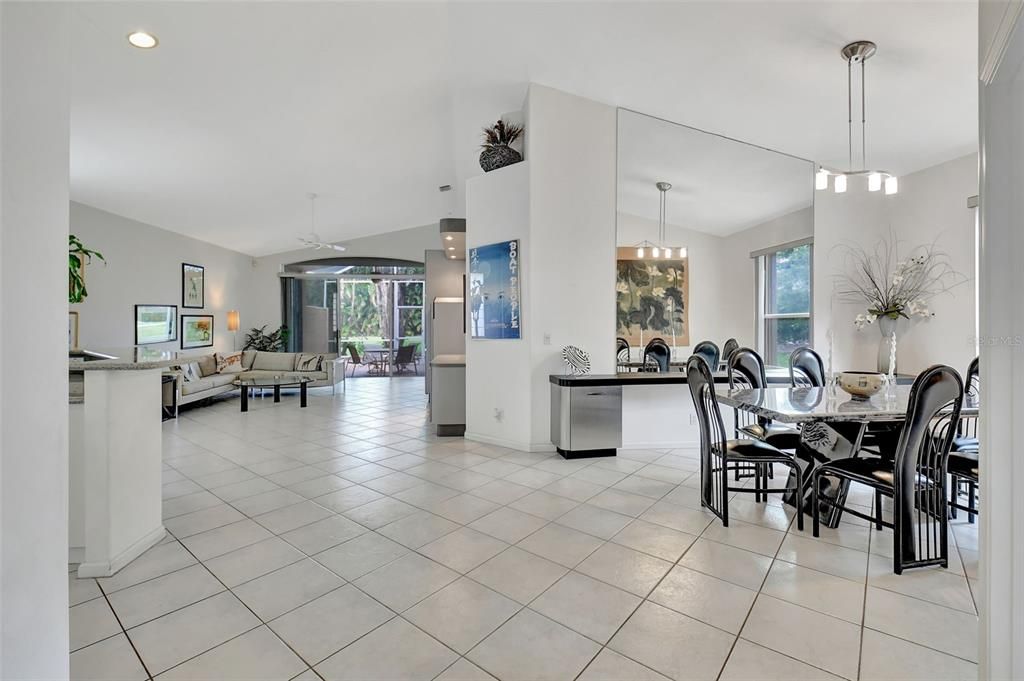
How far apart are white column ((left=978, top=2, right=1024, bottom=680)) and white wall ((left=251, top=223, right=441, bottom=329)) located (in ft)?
30.9

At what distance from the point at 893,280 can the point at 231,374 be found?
8.96 meters

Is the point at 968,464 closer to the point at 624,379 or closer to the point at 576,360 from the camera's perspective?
the point at 624,379

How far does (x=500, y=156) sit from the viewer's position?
493cm

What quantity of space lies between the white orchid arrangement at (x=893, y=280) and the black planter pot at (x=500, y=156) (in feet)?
10.8

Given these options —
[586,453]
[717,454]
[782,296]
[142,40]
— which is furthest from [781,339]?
[142,40]

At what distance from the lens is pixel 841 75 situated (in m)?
3.50

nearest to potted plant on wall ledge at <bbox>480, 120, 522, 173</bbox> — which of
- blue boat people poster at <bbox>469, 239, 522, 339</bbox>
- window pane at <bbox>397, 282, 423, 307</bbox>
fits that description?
blue boat people poster at <bbox>469, 239, 522, 339</bbox>

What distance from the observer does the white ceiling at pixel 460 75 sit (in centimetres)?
317

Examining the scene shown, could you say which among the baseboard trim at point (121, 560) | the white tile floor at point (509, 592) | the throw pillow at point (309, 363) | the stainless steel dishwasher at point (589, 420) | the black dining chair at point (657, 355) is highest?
the black dining chair at point (657, 355)

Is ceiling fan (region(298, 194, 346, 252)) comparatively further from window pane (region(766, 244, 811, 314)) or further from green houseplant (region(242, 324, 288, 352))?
window pane (region(766, 244, 811, 314))

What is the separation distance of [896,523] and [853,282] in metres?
3.20

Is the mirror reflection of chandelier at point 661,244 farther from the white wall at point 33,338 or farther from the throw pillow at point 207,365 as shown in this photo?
the throw pillow at point 207,365

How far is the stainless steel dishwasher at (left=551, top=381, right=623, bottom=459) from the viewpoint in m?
4.39

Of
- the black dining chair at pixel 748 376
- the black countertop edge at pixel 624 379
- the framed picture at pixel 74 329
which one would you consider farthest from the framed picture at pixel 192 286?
the black dining chair at pixel 748 376
